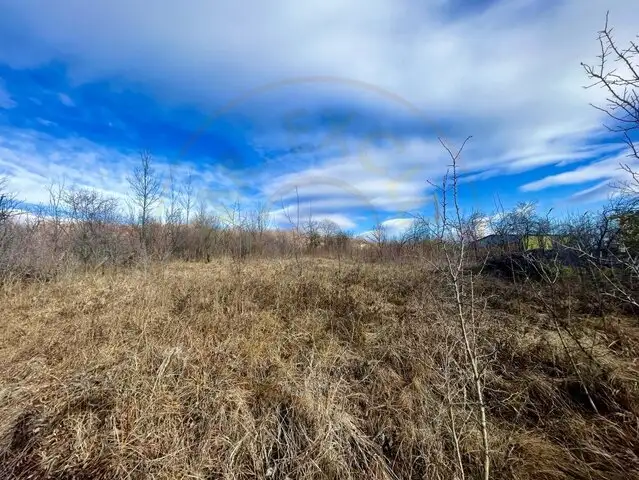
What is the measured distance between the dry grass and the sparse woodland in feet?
0.06

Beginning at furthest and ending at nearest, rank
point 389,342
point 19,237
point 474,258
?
point 474,258, point 19,237, point 389,342

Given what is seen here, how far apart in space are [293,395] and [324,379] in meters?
0.52

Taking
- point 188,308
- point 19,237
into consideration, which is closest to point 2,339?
point 188,308

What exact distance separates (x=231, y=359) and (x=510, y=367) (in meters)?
3.75

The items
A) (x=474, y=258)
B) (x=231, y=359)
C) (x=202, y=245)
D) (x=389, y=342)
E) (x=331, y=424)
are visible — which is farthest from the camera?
(x=202, y=245)

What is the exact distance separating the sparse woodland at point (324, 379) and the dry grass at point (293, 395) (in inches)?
0.7

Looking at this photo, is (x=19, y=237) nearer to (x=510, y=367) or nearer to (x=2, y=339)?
(x=2, y=339)

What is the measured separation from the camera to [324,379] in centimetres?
371

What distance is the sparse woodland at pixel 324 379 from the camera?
266 cm

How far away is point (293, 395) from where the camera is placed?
332 centimetres

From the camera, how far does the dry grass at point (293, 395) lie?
266 centimetres

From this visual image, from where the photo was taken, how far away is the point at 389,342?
4.64 meters

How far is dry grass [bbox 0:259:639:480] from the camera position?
2.66m

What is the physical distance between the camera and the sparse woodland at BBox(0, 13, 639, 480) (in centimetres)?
266
